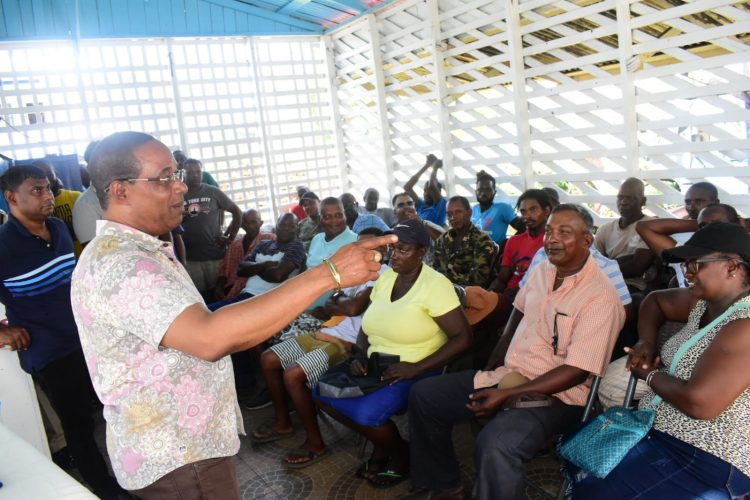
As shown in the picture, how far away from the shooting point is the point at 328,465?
332cm

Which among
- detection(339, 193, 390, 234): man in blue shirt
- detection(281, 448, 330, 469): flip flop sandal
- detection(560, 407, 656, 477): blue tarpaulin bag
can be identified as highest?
detection(339, 193, 390, 234): man in blue shirt

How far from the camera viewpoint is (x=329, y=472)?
3.25 m

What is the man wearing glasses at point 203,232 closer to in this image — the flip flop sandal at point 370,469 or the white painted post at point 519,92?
the flip flop sandal at point 370,469

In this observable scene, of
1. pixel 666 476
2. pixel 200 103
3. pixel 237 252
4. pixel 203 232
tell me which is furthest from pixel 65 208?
pixel 666 476

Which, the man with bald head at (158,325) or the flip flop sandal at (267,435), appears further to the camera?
the flip flop sandal at (267,435)

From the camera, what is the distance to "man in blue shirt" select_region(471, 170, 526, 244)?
5.48 m

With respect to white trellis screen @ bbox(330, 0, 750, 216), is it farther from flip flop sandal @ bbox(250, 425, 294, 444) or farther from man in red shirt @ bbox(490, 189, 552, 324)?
flip flop sandal @ bbox(250, 425, 294, 444)

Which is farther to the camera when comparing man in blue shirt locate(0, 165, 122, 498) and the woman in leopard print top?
man in blue shirt locate(0, 165, 122, 498)

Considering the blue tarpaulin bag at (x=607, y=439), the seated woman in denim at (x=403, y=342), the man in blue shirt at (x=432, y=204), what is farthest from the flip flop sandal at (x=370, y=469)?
the man in blue shirt at (x=432, y=204)

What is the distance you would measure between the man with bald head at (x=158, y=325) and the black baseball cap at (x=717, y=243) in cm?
120

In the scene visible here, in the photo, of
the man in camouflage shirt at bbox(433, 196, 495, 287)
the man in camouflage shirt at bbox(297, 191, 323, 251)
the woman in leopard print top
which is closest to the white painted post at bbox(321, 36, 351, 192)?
the man in camouflage shirt at bbox(297, 191, 323, 251)

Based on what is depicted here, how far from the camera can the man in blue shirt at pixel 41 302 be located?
114 inches

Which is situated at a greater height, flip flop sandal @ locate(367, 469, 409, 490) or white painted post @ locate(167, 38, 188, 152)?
white painted post @ locate(167, 38, 188, 152)

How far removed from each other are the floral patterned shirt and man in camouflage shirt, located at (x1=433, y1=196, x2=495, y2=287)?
2.96 metres
